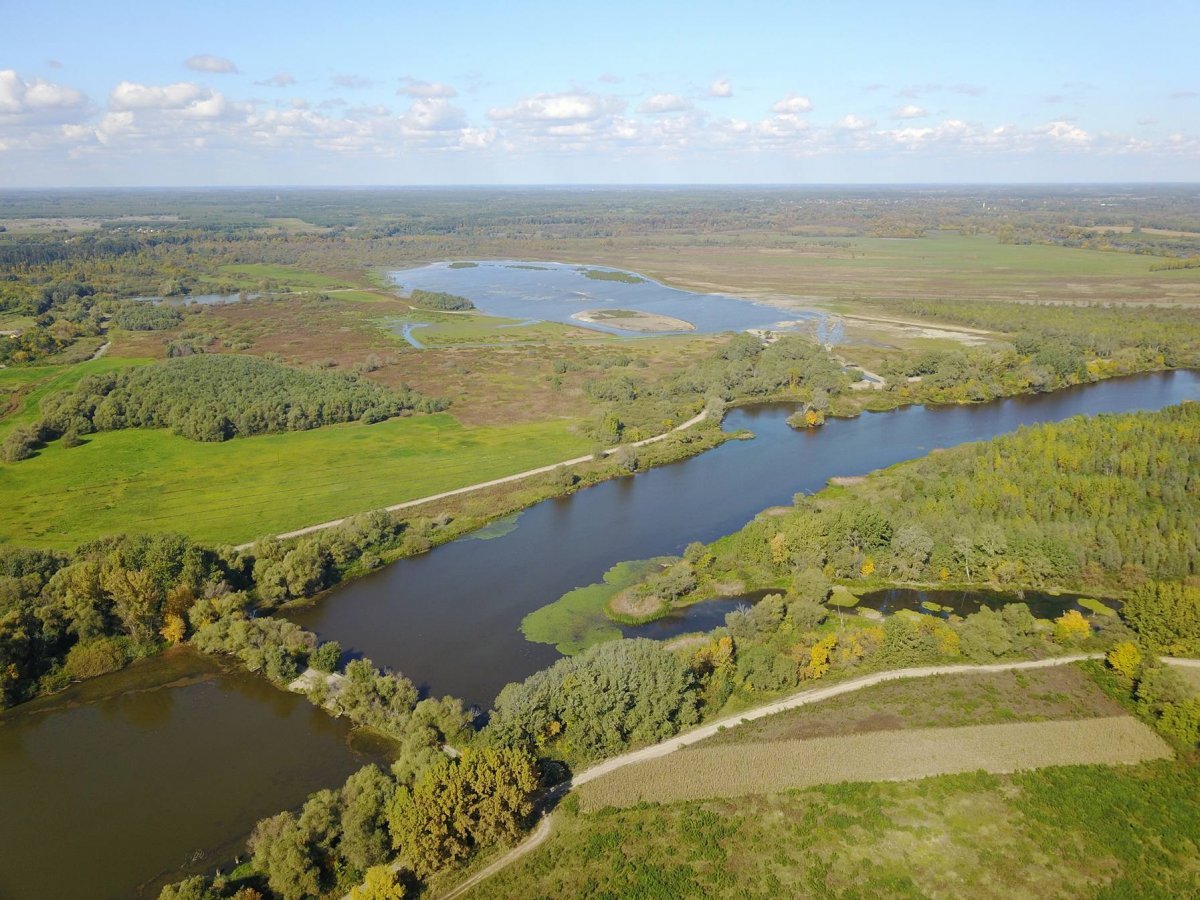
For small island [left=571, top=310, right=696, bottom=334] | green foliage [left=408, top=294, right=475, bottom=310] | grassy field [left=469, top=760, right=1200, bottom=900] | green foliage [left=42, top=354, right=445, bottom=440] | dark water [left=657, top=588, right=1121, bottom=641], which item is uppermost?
green foliage [left=408, top=294, right=475, bottom=310]

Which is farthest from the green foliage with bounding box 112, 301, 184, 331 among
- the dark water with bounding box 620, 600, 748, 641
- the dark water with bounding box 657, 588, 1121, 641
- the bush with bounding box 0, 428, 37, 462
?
the dark water with bounding box 657, 588, 1121, 641

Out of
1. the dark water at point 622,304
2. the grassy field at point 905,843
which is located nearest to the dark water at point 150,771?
the grassy field at point 905,843

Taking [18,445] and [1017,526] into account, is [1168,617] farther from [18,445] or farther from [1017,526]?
[18,445]

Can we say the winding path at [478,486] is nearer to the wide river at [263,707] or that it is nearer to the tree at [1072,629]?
the wide river at [263,707]

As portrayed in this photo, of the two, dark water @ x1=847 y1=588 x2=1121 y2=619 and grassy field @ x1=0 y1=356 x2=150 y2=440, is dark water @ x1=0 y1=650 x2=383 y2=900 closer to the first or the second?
dark water @ x1=847 y1=588 x2=1121 y2=619

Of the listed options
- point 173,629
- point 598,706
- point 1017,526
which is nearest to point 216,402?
point 173,629

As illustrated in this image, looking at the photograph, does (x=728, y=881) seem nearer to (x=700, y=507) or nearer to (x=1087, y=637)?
(x=1087, y=637)
